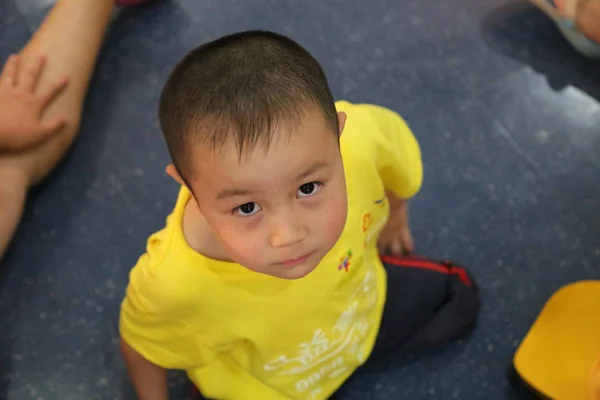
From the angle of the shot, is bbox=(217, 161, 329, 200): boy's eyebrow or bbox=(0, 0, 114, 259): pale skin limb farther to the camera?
bbox=(0, 0, 114, 259): pale skin limb

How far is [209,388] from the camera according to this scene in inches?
27.9

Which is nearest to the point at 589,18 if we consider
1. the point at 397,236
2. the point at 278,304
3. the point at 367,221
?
the point at 397,236

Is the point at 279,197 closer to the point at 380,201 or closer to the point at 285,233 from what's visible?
the point at 285,233

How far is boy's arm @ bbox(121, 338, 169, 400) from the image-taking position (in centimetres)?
68

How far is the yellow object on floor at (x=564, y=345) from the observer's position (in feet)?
2.61

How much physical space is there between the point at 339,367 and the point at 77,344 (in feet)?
1.13

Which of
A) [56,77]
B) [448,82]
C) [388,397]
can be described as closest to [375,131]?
[388,397]

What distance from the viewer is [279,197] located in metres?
0.47

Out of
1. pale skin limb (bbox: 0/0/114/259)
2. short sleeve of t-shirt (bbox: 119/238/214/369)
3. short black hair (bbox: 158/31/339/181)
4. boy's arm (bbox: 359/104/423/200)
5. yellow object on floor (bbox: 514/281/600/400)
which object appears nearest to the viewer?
short black hair (bbox: 158/31/339/181)

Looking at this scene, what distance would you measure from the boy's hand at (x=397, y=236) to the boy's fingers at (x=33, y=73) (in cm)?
54

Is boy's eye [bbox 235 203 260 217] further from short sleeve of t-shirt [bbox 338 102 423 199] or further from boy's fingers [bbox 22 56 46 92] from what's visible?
boy's fingers [bbox 22 56 46 92]

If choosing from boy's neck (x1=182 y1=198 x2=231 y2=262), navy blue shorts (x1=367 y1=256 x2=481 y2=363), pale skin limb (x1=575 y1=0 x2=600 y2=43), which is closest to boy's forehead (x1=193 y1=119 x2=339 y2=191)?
boy's neck (x1=182 y1=198 x2=231 y2=262)

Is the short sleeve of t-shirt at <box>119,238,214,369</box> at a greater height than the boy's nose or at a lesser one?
lesser

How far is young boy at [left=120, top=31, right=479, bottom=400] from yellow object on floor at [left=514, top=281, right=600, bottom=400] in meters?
0.08
